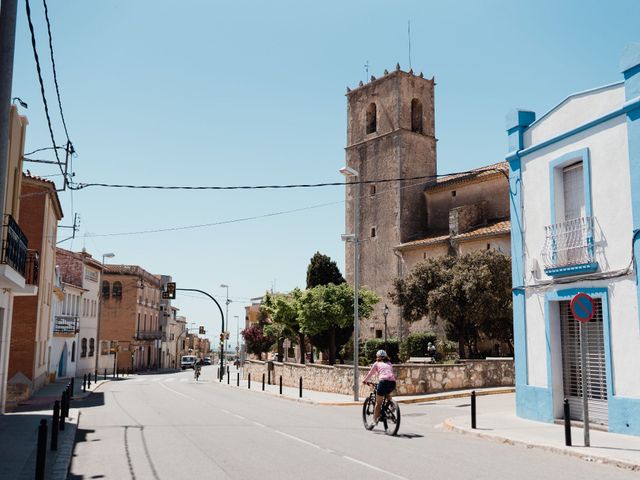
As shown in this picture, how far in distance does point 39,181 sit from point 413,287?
21881mm

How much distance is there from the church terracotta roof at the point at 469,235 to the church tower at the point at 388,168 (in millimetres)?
2023

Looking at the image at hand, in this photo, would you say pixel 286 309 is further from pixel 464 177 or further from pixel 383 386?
pixel 383 386

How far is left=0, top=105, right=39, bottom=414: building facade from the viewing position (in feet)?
45.5

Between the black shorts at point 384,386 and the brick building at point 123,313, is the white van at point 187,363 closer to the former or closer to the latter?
the brick building at point 123,313

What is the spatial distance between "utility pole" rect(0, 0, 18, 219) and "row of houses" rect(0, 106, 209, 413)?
20.0 ft

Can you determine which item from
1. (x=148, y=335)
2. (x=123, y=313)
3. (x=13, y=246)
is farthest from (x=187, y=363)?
(x=13, y=246)

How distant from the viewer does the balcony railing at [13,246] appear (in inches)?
539

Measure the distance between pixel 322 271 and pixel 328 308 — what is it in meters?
12.0

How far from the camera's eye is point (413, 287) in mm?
37719

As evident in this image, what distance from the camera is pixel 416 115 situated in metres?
51.2

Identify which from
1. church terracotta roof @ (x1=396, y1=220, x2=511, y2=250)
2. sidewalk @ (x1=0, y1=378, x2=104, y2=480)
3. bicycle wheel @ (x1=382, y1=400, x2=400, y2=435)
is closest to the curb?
bicycle wheel @ (x1=382, y1=400, x2=400, y2=435)

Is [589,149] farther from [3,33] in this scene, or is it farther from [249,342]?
[249,342]

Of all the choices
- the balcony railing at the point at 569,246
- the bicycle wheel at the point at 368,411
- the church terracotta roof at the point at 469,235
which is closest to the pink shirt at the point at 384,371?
the bicycle wheel at the point at 368,411

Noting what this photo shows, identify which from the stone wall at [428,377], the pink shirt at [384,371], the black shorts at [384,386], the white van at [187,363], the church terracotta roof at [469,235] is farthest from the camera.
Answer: the white van at [187,363]
